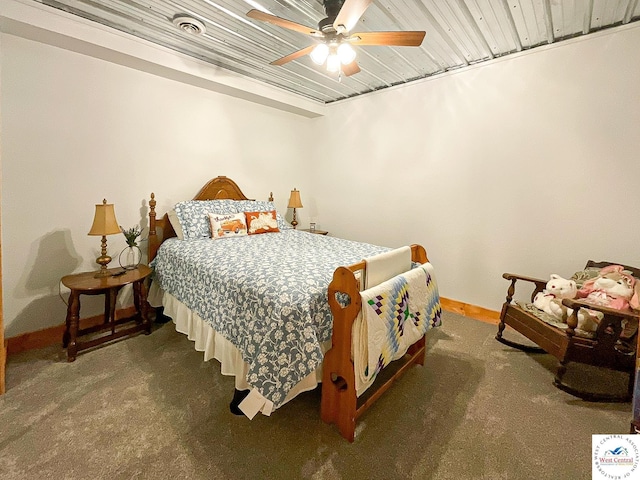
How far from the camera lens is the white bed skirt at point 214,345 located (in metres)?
1.50

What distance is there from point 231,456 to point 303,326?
28.0 inches

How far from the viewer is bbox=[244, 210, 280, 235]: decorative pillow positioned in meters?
3.14

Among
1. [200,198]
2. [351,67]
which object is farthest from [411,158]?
[200,198]

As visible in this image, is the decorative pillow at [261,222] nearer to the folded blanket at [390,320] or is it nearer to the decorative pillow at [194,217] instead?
the decorative pillow at [194,217]

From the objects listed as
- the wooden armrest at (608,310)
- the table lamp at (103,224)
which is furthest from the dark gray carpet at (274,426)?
the table lamp at (103,224)

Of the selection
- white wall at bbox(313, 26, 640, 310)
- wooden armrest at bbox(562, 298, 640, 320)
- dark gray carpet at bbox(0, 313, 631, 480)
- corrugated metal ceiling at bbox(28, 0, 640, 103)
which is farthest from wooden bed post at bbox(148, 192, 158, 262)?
wooden armrest at bbox(562, 298, 640, 320)

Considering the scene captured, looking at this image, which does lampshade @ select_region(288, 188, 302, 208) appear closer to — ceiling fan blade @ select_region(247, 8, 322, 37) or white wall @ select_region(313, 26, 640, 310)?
white wall @ select_region(313, 26, 640, 310)

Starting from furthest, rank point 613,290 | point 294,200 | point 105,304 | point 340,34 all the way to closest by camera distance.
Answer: point 294,200, point 105,304, point 613,290, point 340,34

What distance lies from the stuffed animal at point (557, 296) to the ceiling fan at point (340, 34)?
6.49 feet

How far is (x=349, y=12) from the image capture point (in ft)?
5.18

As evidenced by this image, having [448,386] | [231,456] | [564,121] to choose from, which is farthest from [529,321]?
[231,456]

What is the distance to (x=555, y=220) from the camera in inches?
100

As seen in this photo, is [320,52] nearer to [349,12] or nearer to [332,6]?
[332,6]

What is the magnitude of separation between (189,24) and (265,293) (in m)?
2.18
